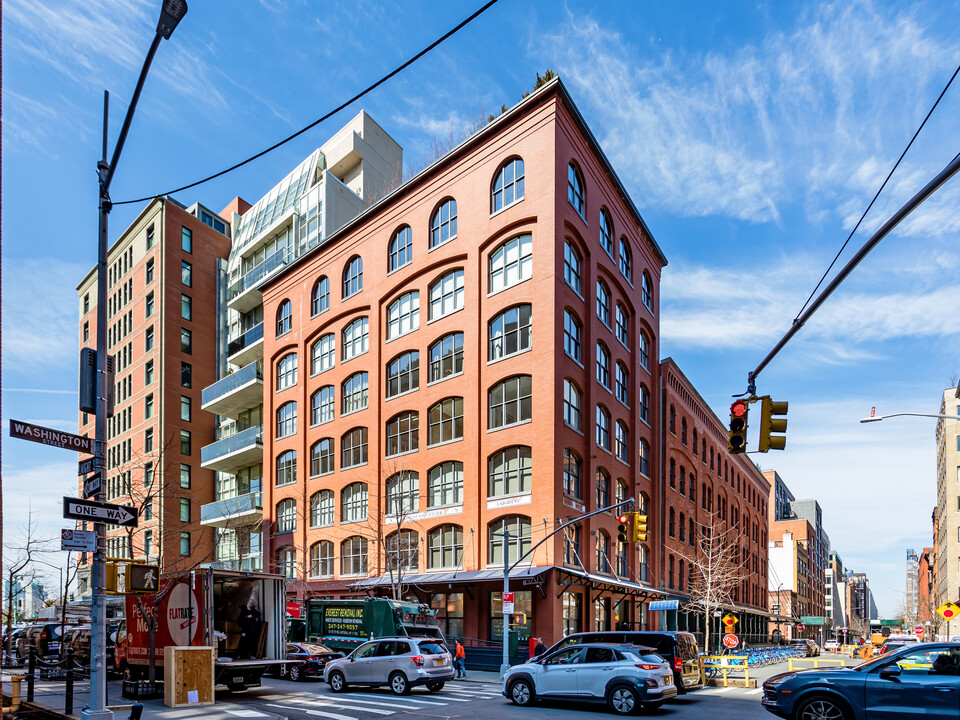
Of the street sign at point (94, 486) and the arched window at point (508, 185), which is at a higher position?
the arched window at point (508, 185)

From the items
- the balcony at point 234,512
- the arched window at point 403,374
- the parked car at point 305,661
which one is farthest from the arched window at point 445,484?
the balcony at point 234,512

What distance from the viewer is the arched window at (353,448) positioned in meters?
46.6

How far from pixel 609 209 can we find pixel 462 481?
17333mm

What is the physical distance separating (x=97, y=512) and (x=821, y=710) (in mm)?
12344

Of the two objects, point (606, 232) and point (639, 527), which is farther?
point (606, 232)

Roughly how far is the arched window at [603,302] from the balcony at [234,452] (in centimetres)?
2630

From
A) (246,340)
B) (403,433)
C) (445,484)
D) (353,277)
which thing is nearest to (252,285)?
(246,340)

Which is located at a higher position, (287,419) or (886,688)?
(287,419)

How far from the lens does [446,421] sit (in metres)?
41.0

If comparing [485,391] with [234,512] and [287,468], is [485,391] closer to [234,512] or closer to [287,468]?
[287,468]

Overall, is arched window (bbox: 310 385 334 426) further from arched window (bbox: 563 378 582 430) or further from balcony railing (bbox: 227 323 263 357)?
arched window (bbox: 563 378 582 430)

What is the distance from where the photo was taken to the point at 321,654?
1106 inches

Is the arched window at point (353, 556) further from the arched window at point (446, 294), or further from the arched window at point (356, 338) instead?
the arched window at point (446, 294)

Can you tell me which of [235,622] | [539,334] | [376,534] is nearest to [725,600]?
[376,534]
